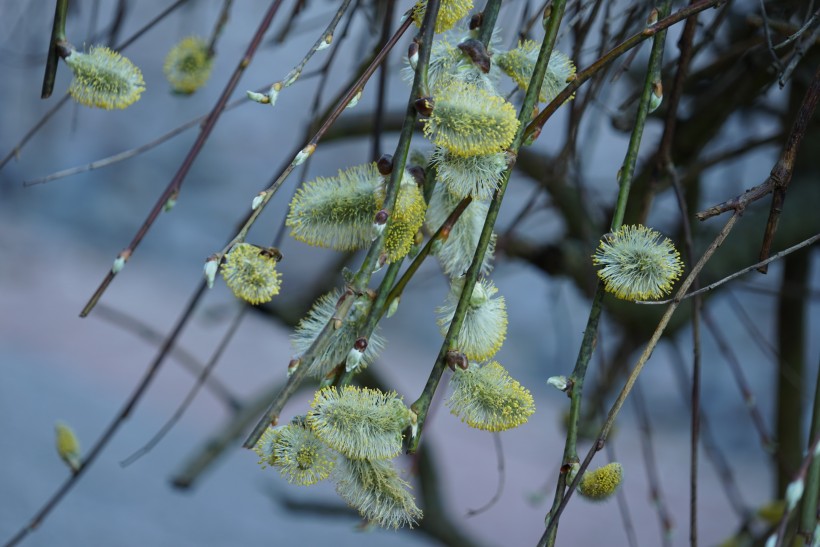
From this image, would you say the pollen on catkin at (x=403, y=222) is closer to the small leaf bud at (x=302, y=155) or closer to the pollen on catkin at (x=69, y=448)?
the small leaf bud at (x=302, y=155)

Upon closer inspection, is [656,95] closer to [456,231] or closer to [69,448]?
[456,231]

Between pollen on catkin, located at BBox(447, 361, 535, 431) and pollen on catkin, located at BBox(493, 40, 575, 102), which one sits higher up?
pollen on catkin, located at BBox(493, 40, 575, 102)

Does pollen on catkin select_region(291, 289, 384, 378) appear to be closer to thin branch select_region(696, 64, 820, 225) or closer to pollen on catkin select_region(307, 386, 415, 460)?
pollen on catkin select_region(307, 386, 415, 460)

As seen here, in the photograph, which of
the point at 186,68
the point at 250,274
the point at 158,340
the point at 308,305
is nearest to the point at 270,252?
the point at 250,274

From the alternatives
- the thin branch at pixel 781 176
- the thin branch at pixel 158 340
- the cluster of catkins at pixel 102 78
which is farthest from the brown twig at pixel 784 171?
the thin branch at pixel 158 340

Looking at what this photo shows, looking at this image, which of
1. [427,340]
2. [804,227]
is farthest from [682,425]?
[804,227]

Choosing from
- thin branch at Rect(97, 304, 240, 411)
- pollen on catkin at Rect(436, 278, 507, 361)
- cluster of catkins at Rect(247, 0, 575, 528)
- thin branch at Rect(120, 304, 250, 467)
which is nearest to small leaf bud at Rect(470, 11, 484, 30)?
cluster of catkins at Rect(247, 0, 575, 528)

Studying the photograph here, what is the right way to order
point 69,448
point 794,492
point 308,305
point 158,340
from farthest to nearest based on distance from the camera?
point 308,305 < point 158,340 < point 69,448 < point 794,492
